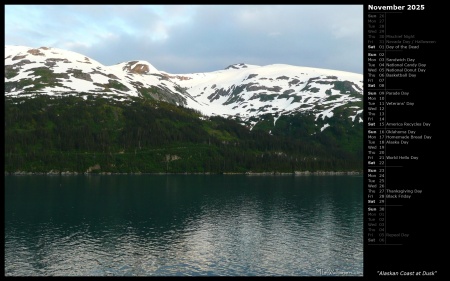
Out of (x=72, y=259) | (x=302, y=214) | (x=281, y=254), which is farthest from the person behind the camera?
(x=302, y=214)

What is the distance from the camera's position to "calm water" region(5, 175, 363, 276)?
88.7 meters

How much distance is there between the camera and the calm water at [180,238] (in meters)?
88.7

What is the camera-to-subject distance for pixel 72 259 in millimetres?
93062

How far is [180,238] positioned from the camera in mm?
117125
